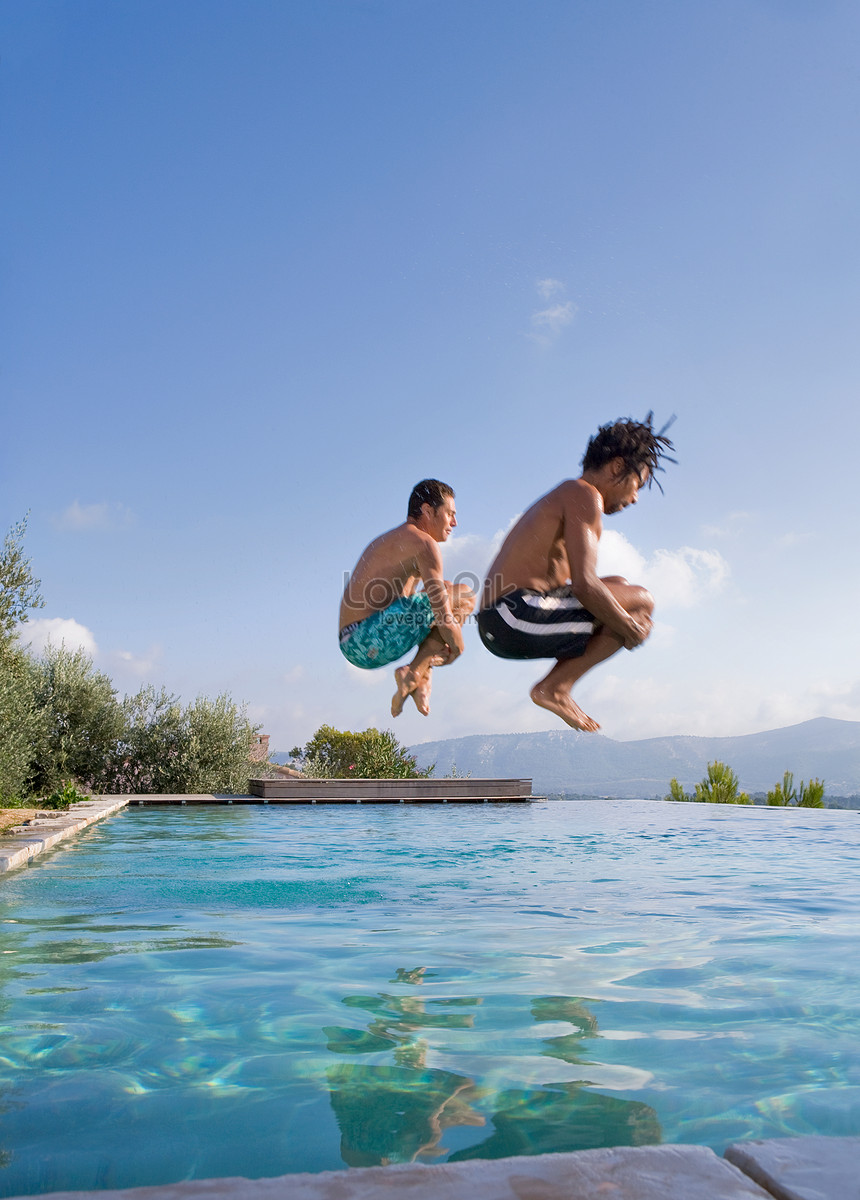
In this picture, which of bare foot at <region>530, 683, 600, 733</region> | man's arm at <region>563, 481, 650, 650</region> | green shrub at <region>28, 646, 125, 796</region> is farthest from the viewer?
green shrub at <region>28, 646, 125, 796</region>

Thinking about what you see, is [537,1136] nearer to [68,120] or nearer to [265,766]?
[68,120]

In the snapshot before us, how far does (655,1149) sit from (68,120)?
39.8 feet

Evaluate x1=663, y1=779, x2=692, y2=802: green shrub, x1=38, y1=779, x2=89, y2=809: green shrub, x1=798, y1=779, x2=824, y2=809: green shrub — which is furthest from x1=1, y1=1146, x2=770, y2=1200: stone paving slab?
x1=663, y1=779, x2=692, y2=802: green shrub

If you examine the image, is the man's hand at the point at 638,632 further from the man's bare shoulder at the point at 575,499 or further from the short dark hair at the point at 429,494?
the short dark hair at the point at 429,494

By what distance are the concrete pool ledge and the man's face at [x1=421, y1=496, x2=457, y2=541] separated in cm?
223

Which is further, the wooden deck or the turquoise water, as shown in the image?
the wooden deck

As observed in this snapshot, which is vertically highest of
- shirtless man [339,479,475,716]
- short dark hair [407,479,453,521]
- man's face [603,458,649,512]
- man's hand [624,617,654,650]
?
short dark hair [407,479,453,521]

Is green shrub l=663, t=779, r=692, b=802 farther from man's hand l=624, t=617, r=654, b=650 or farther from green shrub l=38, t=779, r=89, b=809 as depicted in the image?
man's hand l=624, t=617, r=654, b=650

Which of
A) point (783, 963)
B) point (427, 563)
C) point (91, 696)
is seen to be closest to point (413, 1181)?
point (427, 563)

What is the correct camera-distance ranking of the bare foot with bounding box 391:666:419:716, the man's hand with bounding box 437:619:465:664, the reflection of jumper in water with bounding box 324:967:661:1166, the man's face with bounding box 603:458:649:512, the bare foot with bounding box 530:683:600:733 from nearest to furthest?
the reflection of jumper in water with bounding box 324:967:661:1166 → the man's face with bounding box 603:458:649:512 → the bare foot with bounding box 530:683:600:733 → the man's hand with bounding box 437:619:465:664 → the bare foot with bounding box 391:666:419:716

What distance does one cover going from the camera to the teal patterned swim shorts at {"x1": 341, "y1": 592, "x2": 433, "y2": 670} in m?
3.40

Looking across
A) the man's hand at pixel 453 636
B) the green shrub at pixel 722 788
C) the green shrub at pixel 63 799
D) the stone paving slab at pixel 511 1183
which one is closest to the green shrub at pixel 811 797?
the green shrub at pixel 722 788

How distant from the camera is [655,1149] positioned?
5.51ft

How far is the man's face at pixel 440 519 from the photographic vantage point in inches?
134
